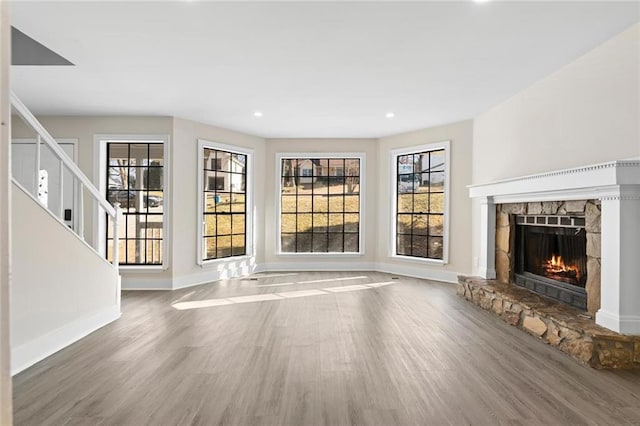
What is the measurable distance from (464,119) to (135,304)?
560 centimetres

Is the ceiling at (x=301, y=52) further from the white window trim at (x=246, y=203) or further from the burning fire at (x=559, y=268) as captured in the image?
the burning fire at (x=559, y=268)

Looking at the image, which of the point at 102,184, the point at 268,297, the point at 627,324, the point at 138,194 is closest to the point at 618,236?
the point at 627,324

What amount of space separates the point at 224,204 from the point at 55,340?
4.16 metres

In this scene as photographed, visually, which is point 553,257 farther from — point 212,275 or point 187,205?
point 187,205

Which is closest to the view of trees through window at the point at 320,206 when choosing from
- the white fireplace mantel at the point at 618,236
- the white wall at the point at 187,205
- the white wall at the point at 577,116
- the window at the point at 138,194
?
the white wall at the point at 187,205

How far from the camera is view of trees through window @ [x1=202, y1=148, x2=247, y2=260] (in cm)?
711

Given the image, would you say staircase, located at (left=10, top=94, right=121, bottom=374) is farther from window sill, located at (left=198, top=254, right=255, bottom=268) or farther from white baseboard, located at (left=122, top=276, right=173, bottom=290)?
window sill, located at (left=198, top=254, right=255, bottom=268)

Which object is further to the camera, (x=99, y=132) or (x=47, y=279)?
(x=99, y=132)

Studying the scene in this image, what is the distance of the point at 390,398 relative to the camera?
2.59 metres

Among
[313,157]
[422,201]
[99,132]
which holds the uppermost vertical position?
[99,132]

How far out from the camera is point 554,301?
4223 mm

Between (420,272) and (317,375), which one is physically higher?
(420,272)

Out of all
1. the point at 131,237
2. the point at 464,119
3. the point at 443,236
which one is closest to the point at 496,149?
the point at 464,119

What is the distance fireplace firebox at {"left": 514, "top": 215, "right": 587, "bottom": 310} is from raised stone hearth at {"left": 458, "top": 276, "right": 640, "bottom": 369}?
0.56 ft
